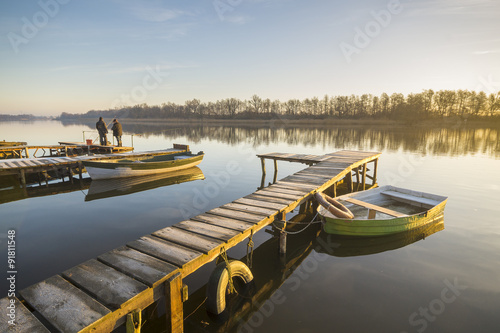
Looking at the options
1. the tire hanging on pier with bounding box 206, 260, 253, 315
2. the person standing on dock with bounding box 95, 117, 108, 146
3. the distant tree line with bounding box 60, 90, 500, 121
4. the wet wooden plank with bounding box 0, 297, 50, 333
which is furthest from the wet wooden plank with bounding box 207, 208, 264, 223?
the distant tree line with bounding box 60, 90, 500, 121

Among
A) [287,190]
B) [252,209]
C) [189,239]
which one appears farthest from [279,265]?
[287,190]

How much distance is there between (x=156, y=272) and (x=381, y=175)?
2009cm

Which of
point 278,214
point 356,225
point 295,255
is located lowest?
point 295,255

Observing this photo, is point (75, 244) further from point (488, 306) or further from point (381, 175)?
point (381, 175)

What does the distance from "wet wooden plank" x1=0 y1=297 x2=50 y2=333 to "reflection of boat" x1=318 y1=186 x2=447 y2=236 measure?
798cm

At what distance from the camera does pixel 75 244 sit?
28.6ft

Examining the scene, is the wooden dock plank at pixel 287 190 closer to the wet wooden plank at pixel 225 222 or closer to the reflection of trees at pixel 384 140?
the wet wooden plank at pixel 225 222

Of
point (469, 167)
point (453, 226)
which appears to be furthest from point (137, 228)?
point (469, 167)

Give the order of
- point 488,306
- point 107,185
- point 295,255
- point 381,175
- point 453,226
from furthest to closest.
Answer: point 381,175
point 107,185
point 453,226
point 295,255
point 488,306

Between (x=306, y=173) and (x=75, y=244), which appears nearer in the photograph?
(x=75, y=244)

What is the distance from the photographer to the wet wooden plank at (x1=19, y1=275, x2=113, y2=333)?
138 inches

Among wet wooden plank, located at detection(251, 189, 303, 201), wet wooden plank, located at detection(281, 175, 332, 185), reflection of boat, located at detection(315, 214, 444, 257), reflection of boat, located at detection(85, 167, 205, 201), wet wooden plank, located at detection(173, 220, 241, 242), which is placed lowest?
reflection of boat, located at detection(315, 214, 444, 257)

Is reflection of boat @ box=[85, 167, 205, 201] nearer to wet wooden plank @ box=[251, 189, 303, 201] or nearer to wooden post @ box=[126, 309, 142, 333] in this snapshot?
wet wooden plank @ box=[251, 189, 303, 201]

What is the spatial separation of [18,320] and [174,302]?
211 cm
